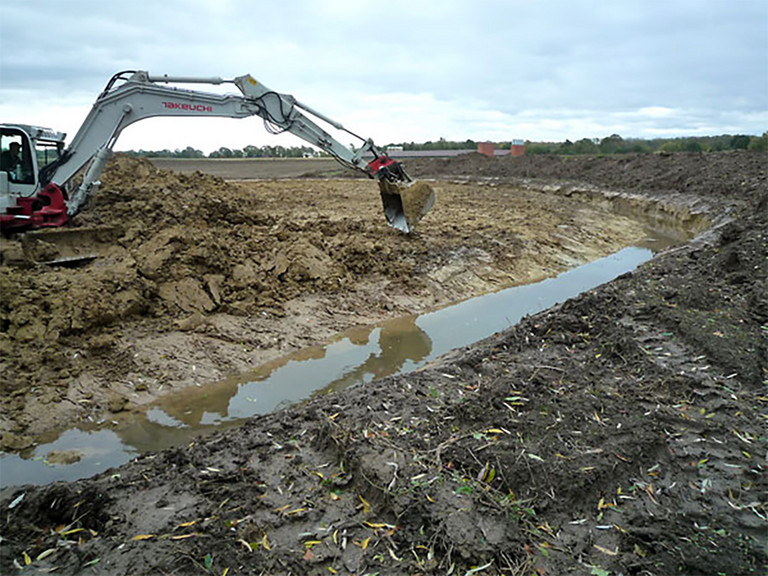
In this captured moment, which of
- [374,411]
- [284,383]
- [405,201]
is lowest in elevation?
[284,383]

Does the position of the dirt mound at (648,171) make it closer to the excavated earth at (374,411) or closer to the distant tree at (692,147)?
the distant tree at (692,147)

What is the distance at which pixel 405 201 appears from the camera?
37.0 ft

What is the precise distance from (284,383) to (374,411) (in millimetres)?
2444

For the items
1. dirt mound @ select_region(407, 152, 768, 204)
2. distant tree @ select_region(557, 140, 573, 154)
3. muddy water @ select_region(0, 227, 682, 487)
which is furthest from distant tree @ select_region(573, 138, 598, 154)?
muddy water @ select_region(0, 227, 682, 487)

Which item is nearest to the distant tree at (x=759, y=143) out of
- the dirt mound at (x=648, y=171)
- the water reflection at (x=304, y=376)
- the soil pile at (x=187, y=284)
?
the dirt mound at (x=648, y=171)

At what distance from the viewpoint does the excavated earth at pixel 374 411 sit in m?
3.22

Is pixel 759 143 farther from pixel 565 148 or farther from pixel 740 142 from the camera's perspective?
pixel 565 148

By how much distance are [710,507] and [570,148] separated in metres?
41.9

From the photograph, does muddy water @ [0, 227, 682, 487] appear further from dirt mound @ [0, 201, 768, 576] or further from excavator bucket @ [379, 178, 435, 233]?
excavator bucket @ [379, 178, 435, 233]

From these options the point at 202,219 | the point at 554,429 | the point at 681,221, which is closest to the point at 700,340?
the point at 554,429

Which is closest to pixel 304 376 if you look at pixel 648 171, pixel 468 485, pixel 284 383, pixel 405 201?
pixel 284 383

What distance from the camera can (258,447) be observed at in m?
→ 4.38

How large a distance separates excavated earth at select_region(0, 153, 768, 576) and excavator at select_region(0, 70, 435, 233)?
64 cm

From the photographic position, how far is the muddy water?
5137 millimetres
